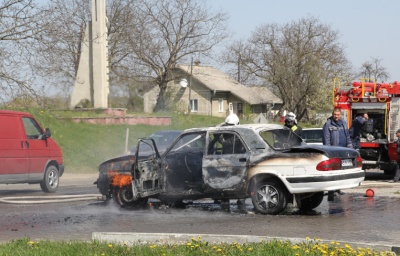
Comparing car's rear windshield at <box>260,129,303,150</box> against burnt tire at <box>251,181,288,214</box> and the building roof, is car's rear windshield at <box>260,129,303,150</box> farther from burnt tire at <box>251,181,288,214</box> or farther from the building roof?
the building roof

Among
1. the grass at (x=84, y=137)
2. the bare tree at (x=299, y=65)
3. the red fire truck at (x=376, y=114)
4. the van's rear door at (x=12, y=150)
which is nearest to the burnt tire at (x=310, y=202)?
the van's rear door at (x=12, y=150)

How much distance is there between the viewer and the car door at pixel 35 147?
720 inches

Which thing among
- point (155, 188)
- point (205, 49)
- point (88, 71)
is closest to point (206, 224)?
point (155, 188)

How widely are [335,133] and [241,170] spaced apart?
3.90 meters

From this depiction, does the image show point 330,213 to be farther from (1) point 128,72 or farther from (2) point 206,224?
Answer: (1) point 128,72

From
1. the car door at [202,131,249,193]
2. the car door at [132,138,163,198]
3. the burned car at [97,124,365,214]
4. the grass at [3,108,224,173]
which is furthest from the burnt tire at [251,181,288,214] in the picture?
the grass at [3,108,224,173]

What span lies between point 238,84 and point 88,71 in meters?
45.0

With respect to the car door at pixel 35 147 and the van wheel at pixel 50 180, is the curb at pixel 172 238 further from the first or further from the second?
the van wheel at pixel 50 180

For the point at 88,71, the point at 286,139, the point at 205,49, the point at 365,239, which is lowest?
the point at 365,239

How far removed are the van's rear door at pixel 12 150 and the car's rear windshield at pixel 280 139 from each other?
701 centimetres

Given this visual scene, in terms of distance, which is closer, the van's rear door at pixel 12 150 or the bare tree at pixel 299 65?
the van's rear door at pixel 12 150

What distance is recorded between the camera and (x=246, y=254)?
775 centimetres

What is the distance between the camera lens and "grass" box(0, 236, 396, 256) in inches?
311

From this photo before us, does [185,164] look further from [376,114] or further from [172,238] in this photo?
[376,114]
